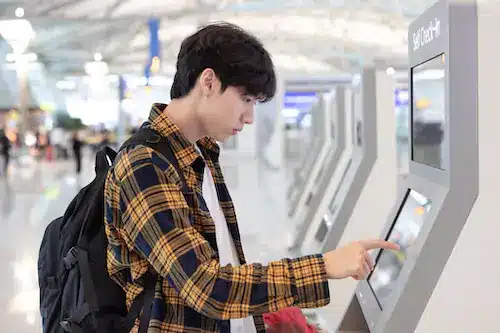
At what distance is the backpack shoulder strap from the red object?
59 cm

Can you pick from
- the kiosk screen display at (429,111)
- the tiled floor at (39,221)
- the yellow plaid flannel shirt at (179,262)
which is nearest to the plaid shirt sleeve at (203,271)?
the yellow plaid flannel shirt at (179,262)

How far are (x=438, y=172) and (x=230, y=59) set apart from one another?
2.42 feet

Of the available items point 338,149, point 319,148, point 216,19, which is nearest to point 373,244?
point 338,149

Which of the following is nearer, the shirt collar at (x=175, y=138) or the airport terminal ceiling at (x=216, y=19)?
the shirt collar at (x=175, y=138)

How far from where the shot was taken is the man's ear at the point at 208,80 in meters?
1.37

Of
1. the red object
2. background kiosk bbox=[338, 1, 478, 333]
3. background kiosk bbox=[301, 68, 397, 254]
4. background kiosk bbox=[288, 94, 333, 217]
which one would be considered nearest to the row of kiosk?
background kiosk bbox=[338, 1, 478, 333]

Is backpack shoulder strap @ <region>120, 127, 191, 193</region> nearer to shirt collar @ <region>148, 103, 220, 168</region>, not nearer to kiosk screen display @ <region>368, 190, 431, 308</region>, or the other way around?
shirt collar @ <region>148, 103, 220, 168</region>

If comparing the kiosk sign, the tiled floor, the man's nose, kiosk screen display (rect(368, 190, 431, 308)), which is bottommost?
the tiled floor

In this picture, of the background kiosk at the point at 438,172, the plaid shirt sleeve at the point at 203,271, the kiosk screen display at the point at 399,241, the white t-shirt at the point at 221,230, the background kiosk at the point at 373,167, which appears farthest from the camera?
the background kiosk at the point at 373,167

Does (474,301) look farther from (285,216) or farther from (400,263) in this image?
(285,216)

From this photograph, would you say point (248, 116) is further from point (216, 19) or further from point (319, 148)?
point (216, 19)

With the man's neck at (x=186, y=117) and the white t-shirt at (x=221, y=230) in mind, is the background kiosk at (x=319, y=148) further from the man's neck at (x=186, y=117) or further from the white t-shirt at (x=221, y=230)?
the man's neck at (x=186, y=117)

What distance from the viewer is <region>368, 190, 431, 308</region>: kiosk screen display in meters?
1.94

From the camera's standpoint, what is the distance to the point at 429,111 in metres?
1.97
